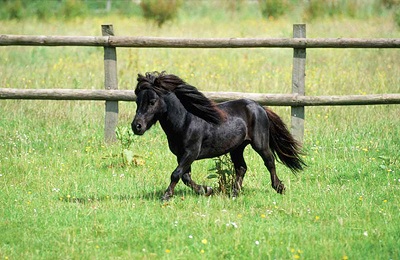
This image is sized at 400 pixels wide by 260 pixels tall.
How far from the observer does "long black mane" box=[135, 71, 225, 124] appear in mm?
7065

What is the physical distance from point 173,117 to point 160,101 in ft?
0.73

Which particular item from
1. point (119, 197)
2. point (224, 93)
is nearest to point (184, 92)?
point (119, 197)

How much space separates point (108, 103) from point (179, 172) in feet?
12.2

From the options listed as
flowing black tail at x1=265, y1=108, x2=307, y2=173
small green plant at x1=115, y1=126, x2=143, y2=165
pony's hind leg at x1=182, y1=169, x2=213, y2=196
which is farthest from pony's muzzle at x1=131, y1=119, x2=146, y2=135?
small green plant at x1=115, y1=126, x2=143, y2=165

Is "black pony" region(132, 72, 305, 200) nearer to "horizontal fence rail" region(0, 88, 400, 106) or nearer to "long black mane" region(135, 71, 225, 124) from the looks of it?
"long black mane" region(135, 71, 225, 124)

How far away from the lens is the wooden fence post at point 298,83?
34.1 feet

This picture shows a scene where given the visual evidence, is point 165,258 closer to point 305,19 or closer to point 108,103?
point 108,103

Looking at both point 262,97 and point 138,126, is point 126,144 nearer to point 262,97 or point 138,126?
point 262,97

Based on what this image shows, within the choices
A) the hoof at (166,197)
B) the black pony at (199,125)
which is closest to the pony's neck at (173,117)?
the black pony at (199,125)

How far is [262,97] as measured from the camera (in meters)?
10.2

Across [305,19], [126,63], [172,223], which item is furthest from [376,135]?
[305,19]

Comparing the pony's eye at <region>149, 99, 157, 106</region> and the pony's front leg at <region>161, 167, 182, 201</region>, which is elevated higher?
the pony's eye at <region>149, 99, 157, 106</region>

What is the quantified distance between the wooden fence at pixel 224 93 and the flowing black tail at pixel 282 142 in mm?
2256

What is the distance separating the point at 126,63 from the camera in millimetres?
15961
